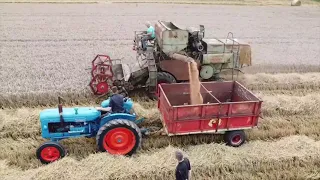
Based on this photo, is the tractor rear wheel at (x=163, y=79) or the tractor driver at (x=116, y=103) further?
the tractor rear wheel at (x=163, y=79)

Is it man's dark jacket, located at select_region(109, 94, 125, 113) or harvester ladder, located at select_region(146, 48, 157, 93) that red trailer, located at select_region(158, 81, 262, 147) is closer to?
man's dark jacket, located at select_region(109, 94, 125, 113)

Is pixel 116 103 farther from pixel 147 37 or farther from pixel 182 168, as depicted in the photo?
pixel 147 37

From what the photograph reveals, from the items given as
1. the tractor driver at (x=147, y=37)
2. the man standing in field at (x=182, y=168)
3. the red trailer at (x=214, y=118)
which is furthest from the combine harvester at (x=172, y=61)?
the man standing in field at (x=182, y=168)

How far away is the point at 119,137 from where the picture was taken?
21.3ft

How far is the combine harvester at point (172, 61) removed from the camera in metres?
9.13

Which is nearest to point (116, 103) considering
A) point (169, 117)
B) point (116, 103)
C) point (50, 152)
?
point (116, 103)

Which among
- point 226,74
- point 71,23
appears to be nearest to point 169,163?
point 226,74

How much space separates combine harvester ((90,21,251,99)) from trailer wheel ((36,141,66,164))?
10.0 feet

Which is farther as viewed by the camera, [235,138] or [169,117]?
[235,138]

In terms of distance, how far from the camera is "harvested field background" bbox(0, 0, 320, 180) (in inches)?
249

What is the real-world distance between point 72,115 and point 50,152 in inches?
31.5

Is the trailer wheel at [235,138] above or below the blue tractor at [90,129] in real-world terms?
below

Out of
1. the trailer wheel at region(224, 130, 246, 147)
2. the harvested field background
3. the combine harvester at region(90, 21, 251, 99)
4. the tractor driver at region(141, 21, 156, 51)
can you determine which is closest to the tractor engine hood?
the harvested field background

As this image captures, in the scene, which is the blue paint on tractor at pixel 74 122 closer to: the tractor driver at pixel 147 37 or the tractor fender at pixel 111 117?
the tractor fender at pixel 111 117
